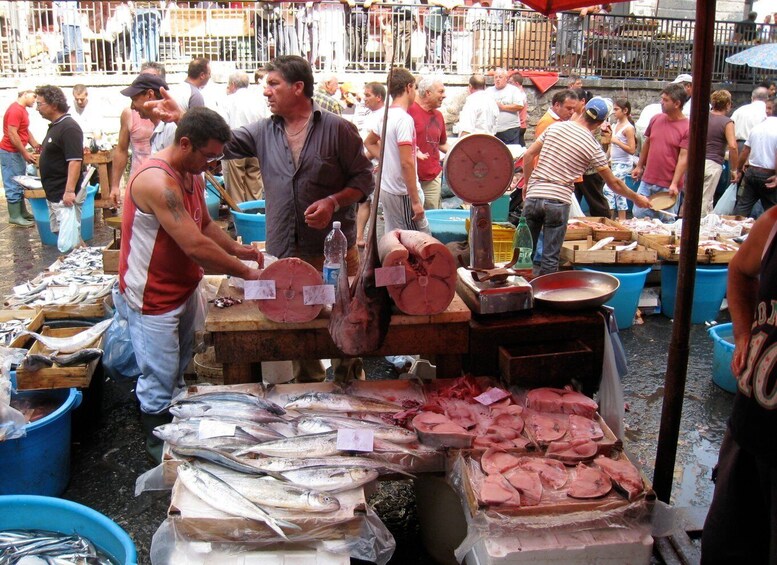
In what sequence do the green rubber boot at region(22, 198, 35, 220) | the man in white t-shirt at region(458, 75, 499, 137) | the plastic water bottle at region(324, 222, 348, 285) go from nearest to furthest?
the plastic water bottle at region(324, 222, 348, 285) → the green rubber boot at region(22, 198, 35, 220) → the man in white t-shirt at region(458, 75, 499, 137)

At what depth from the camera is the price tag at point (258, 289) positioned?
3.51m

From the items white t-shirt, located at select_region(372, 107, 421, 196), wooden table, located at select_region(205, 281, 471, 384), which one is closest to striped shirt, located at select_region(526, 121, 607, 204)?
white t-shirt, located at select_region(372, 107, 421, 196)

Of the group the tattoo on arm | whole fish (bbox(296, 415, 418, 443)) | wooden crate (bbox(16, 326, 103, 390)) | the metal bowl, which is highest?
the tattoo on arm

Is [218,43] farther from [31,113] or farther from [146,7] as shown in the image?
Answer: [31,113]

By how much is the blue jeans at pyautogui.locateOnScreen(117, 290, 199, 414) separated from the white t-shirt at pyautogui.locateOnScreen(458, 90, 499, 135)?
27.7ft

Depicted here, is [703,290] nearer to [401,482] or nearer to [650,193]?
[650,193]

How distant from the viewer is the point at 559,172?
6.45 meters

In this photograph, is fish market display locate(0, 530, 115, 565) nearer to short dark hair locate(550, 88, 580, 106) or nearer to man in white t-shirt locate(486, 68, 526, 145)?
short dark hair locate(550, 88, 580, 106)

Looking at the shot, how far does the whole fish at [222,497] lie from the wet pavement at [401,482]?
1.22 metres

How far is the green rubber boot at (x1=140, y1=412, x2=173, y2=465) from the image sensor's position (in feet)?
13.8

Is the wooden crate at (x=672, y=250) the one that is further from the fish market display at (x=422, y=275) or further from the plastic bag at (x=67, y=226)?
the plastic bag at (x=67, y=226)

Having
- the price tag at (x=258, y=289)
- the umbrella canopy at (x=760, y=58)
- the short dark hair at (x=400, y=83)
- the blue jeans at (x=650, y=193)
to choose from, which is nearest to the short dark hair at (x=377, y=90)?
the short dark hair at (x=400, y=83)

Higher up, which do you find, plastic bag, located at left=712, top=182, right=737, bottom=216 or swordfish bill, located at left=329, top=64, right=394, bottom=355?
swordfish bill, located at left=329, top=64, right=394, bottom=355

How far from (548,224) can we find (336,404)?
12.3 ft
